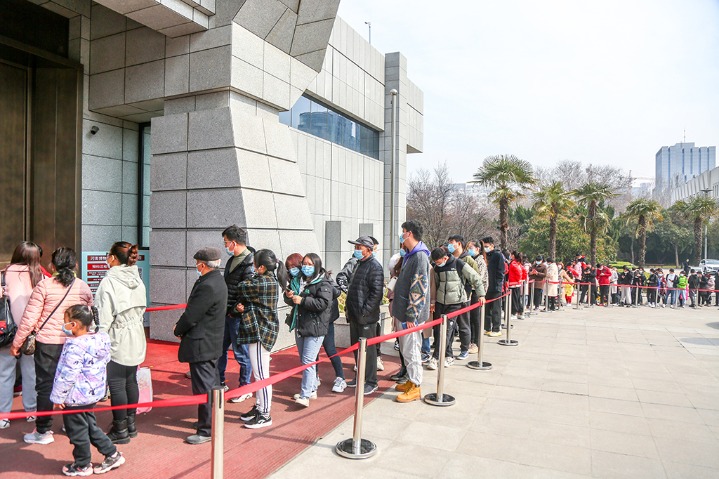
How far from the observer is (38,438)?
4.73m

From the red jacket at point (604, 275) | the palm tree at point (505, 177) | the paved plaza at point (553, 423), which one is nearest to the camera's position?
the paved plaza at point (553, 423)

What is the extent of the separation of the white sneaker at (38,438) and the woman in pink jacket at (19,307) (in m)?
0.64

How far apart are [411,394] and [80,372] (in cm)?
373

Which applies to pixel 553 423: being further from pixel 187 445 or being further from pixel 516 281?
pixel 516 281

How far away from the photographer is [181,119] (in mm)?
9320

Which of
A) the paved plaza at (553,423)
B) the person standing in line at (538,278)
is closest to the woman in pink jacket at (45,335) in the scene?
the paved plaza at (553,423)

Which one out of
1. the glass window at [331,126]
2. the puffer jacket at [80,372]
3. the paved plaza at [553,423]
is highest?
the glass window at [331,126]

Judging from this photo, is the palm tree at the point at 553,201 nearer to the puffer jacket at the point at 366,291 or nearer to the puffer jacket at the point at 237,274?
the puffer jacket at the point at 366,291

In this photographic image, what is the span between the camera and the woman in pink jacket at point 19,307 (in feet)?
17.1

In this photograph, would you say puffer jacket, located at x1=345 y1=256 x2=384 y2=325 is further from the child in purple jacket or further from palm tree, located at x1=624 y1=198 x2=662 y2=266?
palm tree, located at x1=624 y1=198 x2=662 y2=266

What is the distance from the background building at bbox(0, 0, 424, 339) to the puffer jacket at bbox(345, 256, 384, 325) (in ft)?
10.3

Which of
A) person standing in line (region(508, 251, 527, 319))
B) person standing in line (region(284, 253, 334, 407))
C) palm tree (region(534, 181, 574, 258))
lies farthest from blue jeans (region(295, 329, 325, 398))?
palm tree (region(534, 181, 574, 258))

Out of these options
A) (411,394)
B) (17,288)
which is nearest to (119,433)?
(17,288)

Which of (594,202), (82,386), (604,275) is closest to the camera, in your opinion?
(82,386)
